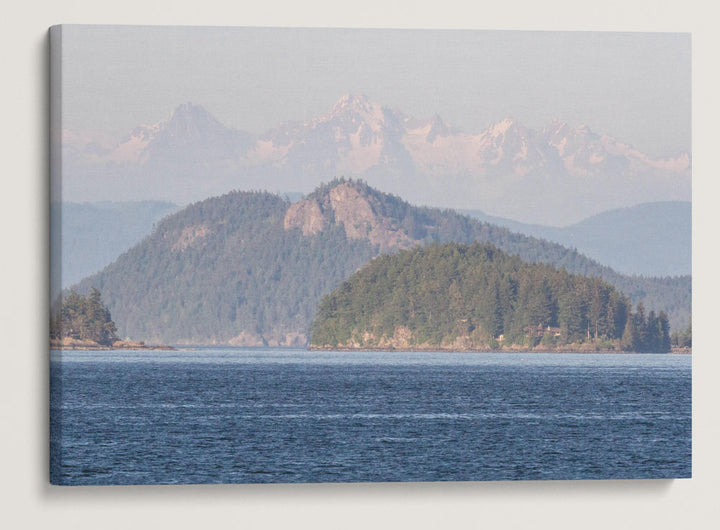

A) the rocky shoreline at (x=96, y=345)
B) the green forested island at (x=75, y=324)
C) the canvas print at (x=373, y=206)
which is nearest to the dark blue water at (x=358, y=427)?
the canvas print at (x=373, y=206)

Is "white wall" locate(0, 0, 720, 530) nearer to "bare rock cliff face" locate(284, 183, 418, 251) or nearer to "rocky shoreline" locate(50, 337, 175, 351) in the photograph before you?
"rocky shoreline" locate(50, 337, 175, 351)

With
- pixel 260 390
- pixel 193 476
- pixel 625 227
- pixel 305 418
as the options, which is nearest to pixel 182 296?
pixel 260 390

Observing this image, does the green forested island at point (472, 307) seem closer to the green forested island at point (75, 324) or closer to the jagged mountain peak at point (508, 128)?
the green forested island at point (75, 324)

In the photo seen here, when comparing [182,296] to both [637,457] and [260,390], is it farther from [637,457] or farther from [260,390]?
[637,457]

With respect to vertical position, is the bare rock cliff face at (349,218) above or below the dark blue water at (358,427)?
above

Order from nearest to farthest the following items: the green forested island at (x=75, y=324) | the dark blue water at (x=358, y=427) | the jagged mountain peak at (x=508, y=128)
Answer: the green forested island at (x=75, y=324) → the dark blue water at (x=358, y=427) → the jagged mountain peak at (x=508, y=128)
